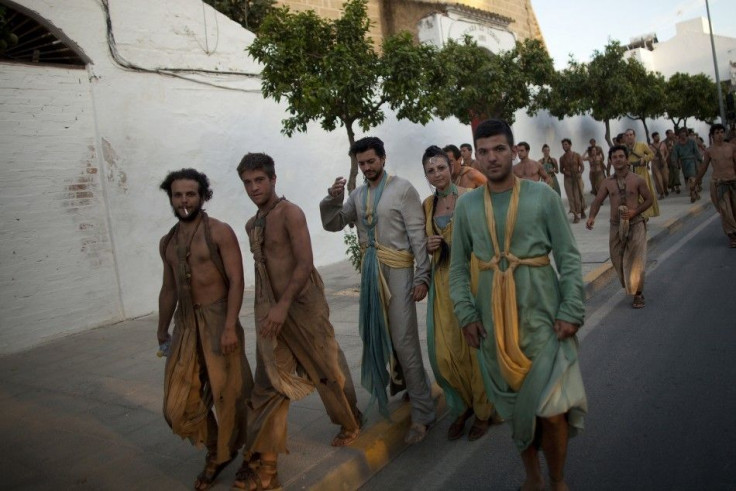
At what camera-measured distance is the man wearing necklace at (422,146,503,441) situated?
354 centimetres

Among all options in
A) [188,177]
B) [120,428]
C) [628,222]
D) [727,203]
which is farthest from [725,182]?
[120,428]

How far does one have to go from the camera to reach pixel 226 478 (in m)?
3.21

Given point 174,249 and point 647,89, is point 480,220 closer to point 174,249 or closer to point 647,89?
point 174,249

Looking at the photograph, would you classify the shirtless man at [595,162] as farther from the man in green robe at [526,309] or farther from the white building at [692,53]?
the white building at [692,53]

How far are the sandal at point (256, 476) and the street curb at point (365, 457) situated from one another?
155 millimetres

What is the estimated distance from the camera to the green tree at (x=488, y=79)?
13.0 meters

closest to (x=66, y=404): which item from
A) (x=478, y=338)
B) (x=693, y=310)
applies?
(x=478, y=338)

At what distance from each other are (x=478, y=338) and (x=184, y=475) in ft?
6.23

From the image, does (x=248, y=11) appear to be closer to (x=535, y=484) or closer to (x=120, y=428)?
(x=120, y=428)

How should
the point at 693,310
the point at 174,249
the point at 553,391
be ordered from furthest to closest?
the point at 693,310 < the point at 174,249 < the point at 553,391

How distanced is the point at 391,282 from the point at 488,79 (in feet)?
34.8

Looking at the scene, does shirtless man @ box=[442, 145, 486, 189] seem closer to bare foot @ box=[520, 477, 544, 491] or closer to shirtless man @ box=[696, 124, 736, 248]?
bare foot @ box=[520, 477, 544, 491]

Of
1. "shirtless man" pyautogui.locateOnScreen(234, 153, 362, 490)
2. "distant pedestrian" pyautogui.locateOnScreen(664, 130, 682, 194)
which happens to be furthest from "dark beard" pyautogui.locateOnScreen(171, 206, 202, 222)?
"distant pedestrian" pyautogui.locateOnScreen(664, 130, 682, 194)

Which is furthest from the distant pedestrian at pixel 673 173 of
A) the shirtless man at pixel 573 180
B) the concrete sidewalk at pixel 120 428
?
the concrete sidewalk at pixel 120 428
